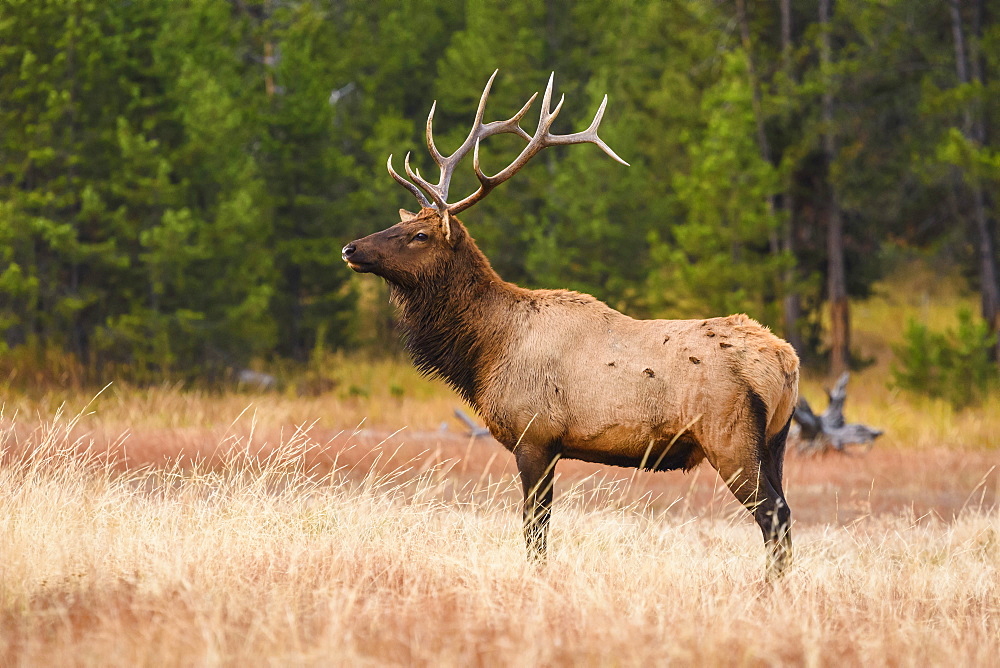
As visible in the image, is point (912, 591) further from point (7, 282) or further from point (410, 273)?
point (7, 282)

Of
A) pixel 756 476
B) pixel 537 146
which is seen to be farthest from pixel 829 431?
pixel 756 476

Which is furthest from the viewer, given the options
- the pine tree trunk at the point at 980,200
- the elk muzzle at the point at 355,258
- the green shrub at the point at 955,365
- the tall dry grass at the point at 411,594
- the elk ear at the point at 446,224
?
the pine tree trunk at the point at 980,200

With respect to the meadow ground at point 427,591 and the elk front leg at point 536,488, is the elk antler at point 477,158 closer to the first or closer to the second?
the elk front leg at point 536,488

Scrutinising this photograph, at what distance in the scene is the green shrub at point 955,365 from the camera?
16.0 metres

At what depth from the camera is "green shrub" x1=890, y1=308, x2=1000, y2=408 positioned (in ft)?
52.5

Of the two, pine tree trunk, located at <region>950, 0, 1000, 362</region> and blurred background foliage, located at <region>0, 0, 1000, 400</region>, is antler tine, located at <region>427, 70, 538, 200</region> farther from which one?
pine tree trunk, located at <region>950, 0, 1000, 362</region>

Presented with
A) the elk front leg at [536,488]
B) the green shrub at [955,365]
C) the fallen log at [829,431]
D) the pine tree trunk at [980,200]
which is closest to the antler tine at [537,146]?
the elk front leg at [536,488]

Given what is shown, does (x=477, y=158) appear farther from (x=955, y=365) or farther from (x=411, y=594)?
(x=955, y=365)

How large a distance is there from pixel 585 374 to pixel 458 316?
3.12 feet

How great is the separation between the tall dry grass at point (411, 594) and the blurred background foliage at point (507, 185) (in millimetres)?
10794

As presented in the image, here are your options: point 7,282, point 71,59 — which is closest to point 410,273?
point 7,282

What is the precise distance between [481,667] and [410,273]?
3298 mm

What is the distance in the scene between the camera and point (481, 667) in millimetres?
3992

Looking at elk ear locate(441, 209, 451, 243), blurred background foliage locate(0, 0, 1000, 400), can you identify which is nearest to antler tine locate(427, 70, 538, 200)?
elk ear locate(441, 209, 451, 243)
